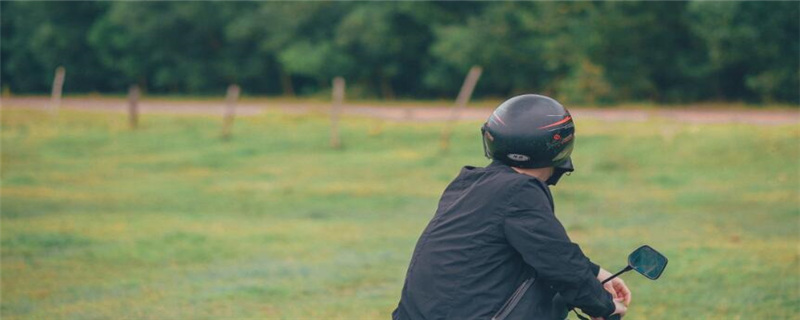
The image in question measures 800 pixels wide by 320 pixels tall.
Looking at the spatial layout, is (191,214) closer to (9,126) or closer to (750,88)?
(9,126)

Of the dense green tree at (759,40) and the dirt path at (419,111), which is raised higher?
the dense green tree at (759,40)

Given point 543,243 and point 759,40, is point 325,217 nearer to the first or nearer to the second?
point 543,243

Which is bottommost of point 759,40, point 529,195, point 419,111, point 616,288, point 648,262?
point 419,111

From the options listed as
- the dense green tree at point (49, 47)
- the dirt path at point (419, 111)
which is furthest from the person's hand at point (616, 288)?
the dense green tree at point (49, 47)

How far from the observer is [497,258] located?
3629 mm

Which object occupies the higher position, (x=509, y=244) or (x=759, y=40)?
(x=759, y=40)

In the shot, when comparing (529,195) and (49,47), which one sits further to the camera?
(49,47)

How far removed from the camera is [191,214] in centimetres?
1430

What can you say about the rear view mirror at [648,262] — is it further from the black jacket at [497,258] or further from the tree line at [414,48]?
the tree line at [414,48]

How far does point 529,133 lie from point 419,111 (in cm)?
2992

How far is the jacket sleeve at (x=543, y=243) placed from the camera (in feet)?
11.6

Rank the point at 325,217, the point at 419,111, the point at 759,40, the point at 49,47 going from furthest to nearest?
1. the point at 49,47
2. the point at 419,111
3. the point at 759,40
4. the point at 325,217

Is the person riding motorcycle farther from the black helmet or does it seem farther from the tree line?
the tree line

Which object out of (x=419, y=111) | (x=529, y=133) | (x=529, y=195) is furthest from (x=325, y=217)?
(x=419, y=111)
